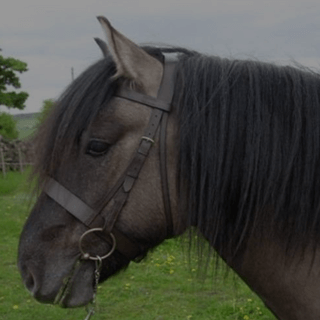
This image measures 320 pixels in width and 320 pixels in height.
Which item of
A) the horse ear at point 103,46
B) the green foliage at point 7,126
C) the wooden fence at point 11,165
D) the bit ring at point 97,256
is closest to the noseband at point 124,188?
the bit ring at point 97,256

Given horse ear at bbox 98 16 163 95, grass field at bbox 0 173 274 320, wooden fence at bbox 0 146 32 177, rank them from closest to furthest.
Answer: horse ear at bbox 98 16 163 95 < grass field at bbox 0 173 274 320 < wooden fence at bbox 0 146 32 177

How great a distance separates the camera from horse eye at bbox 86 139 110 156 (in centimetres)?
195

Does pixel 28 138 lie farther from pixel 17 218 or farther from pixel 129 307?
pixel 17 218

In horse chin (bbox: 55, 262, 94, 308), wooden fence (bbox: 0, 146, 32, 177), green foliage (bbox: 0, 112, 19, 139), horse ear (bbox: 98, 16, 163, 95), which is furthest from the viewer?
green foliage (bbox: 0, 112, 19, 139)

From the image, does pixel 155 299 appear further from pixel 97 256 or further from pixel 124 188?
pixel 124 188

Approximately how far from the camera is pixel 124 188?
1.95 metres

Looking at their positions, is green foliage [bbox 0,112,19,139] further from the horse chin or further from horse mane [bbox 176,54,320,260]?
horse mane [bbox 176,54,320,260]

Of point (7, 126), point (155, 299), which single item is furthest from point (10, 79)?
point (155, 299)

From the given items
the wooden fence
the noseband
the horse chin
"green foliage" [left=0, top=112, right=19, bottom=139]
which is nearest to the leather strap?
the noseband

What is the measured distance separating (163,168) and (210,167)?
0.53 ft

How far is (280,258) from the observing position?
198cm

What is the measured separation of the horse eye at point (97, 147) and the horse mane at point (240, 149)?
2.3 inches

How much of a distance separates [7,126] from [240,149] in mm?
25982

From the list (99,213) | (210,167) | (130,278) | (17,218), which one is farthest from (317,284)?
(17,218)
